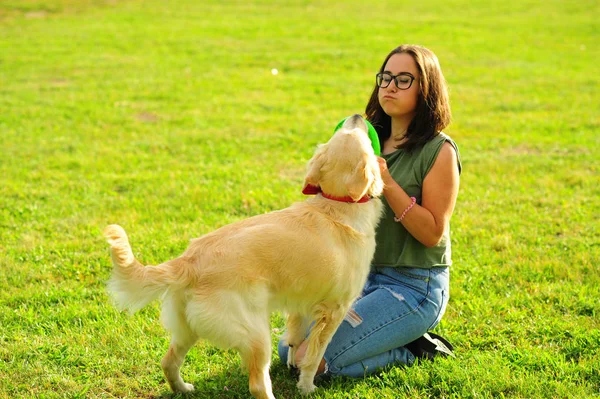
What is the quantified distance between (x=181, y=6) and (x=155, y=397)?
23595 millimetres

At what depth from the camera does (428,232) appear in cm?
400

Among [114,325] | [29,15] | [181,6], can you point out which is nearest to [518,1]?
[181,6]

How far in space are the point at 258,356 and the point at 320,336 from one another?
0.59m

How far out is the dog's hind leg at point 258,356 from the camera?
324 centimetres

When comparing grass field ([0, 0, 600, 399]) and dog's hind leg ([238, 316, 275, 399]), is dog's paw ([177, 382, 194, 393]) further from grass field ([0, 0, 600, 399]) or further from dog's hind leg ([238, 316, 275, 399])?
dog's hind leg ([238, 316, 275, 399])

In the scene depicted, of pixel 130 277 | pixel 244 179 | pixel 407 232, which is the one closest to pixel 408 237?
pixel 407 232

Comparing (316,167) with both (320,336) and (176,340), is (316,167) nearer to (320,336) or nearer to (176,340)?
(320,336)

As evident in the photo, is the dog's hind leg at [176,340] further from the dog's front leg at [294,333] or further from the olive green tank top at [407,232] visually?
the olive green tank top at [407,232]

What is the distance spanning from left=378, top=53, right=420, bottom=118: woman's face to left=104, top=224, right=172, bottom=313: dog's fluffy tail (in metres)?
1.93

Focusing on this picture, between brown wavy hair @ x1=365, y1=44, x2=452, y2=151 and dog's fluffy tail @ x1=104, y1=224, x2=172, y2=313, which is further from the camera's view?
brown wavy hair @ x1=365, y1=44, x2=452, y2=151

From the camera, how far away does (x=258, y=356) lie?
3270 mm

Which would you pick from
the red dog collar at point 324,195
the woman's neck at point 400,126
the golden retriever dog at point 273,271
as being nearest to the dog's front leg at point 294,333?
the golden retriever dog at point 273,271

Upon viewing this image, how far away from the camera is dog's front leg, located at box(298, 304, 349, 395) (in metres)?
3.70

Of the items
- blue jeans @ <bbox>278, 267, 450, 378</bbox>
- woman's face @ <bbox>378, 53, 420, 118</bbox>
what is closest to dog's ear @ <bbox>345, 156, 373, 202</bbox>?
woman's face @ <bbox>378, 53, 420, 118</bbox>
